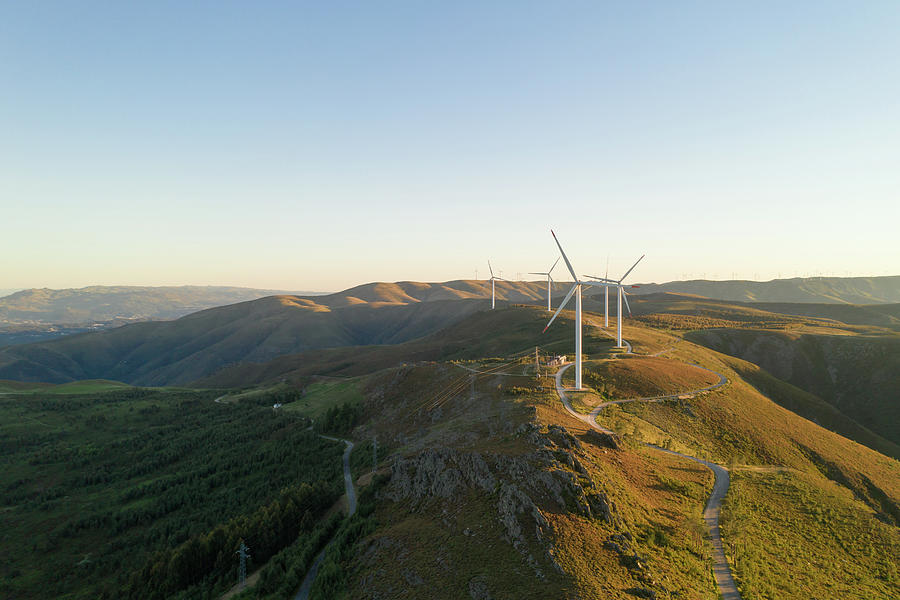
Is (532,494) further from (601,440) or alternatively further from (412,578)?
(601,440)

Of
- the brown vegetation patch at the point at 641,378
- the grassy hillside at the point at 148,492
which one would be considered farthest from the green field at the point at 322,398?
the brown vegetation patch at the point at 641,378

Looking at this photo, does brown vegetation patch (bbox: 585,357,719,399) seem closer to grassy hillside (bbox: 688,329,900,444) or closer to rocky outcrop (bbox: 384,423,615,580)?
rocky outcrop (bbox: 384,423,615,580)

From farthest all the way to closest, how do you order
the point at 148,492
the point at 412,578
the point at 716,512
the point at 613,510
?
the point at 148,492 → the point at 716,512 → the point at 613,510 → the point at 412,578

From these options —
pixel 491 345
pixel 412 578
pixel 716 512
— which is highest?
pixel 491 345

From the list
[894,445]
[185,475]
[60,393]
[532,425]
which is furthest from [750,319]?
[60,393]

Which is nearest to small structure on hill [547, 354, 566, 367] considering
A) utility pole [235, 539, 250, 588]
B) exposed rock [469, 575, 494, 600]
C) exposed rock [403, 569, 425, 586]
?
utility pole [235, 539, 250, 588]

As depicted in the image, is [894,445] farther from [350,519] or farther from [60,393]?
[60,393]

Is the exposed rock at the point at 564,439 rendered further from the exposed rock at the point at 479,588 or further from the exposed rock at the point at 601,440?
the exposed rock at the point at 479,588

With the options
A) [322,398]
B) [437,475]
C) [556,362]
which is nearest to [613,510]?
[437,475]

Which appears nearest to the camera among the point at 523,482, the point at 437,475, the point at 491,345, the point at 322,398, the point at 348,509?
the point at 523,482
